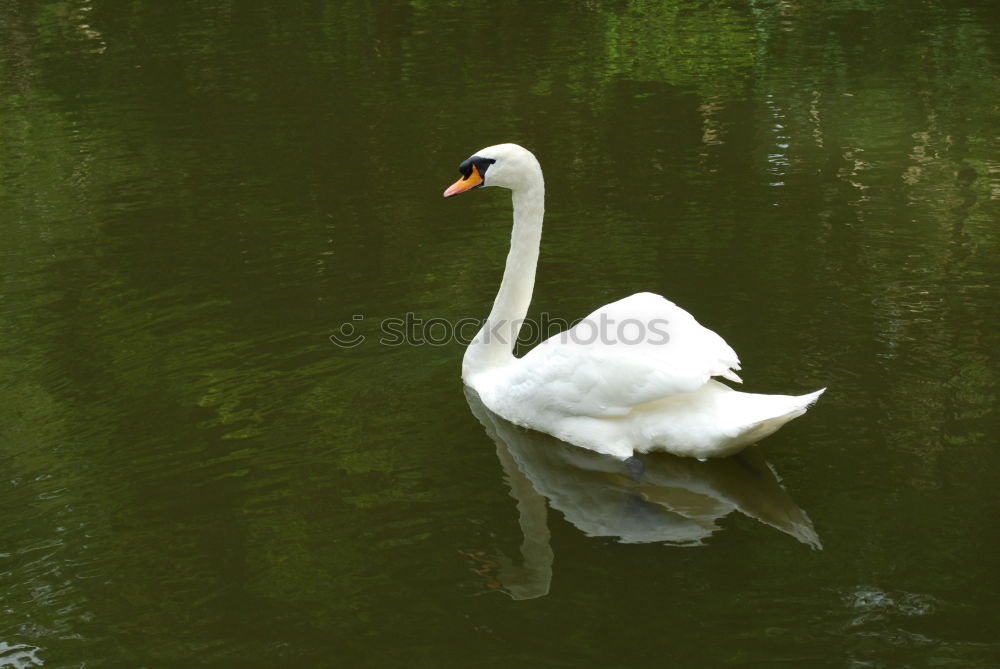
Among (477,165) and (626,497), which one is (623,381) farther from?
(477,165)

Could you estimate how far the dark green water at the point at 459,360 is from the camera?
4855mm

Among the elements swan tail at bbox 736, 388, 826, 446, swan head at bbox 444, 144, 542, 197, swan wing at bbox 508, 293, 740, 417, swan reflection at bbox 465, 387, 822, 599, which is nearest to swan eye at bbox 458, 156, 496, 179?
swan head at bbox 444, 144, 542, 197

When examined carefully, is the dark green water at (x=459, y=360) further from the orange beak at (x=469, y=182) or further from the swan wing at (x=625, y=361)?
the orange beak at (x=469, y=182)

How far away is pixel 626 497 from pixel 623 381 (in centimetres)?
57

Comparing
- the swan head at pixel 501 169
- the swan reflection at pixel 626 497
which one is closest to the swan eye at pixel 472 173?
the swan head at pixel 501 169

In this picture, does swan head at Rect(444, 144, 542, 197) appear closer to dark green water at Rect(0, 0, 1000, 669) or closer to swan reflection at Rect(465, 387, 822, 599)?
dark green water at Rect(0, 0, 1000, 669)

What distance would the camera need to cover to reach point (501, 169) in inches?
270

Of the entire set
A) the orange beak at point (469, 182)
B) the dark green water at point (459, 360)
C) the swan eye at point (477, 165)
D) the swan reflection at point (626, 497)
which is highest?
the swan eye at point (477, 165)

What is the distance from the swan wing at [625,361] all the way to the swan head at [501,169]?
1.02 metres

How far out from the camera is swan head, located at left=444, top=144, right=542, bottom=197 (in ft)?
22.4

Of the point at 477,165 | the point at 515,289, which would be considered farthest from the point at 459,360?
the point at 477,165

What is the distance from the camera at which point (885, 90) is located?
13289 millimetres

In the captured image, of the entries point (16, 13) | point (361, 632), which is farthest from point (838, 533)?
point (16, 13)

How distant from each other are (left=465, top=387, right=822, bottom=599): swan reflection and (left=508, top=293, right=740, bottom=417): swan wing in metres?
0.30
